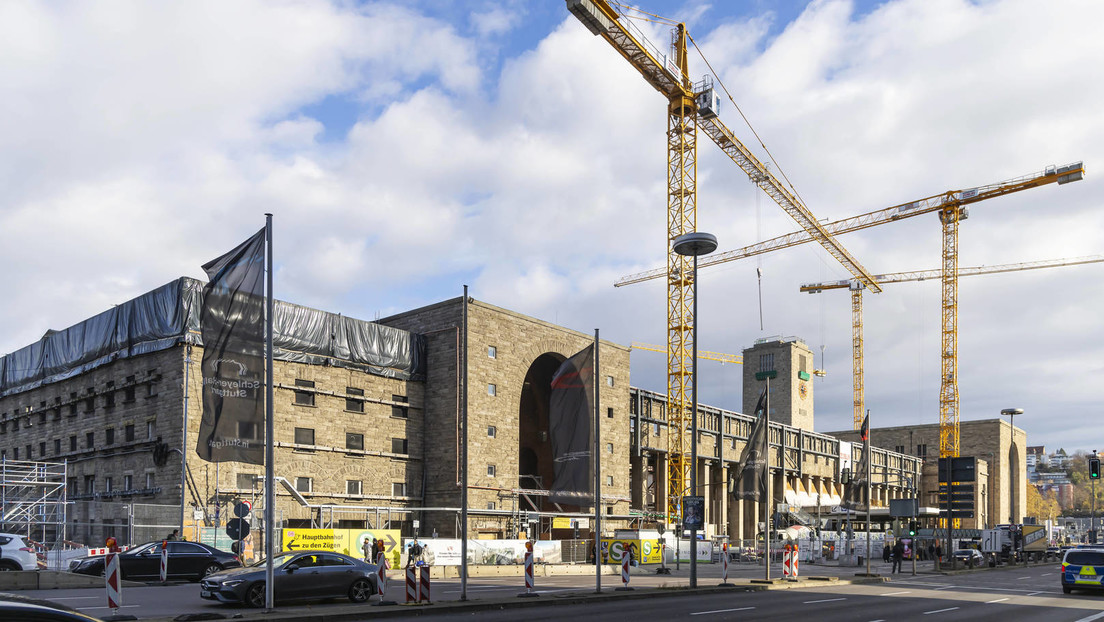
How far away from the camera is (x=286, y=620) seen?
1722 cm

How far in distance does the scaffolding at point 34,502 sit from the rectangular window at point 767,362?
108m

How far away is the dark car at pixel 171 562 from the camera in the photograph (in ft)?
98.3

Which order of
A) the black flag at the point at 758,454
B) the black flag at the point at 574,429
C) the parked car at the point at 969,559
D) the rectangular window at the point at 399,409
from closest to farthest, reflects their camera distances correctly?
1. the black flag at the point at 574,429
2. the black flag at the point at 758,454
3. the rectangular window at the point at 399,409
4. the parked car at the point at 969,559

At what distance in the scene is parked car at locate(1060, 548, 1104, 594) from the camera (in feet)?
98.8

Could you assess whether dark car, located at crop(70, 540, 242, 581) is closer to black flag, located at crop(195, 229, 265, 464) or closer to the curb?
the curb

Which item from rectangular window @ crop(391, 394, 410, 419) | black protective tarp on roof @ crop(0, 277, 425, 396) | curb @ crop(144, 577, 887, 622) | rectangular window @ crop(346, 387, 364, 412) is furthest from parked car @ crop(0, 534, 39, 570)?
rectangular window @ crop(391, 394, 410, 419)

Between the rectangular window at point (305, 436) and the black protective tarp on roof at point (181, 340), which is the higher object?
the black protective tarp on roof at point (181, 340)

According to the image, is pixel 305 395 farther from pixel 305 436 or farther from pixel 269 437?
pixel 269 437

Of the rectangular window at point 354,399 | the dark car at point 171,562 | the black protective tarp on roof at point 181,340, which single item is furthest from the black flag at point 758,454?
the black protective tarp on roof at point 181,340

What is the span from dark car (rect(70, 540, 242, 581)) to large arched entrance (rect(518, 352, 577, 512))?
3264cm

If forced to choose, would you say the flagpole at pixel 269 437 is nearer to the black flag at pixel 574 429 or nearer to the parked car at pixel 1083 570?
the black flag at pixel 574 429

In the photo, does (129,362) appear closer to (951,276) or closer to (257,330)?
(257,330)

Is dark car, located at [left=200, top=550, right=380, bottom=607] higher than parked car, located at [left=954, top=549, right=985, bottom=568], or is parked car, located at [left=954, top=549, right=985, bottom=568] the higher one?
dark car, located at [left=200, top=550, right=380, bottom=607]

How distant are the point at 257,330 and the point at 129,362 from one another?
1255 inches
